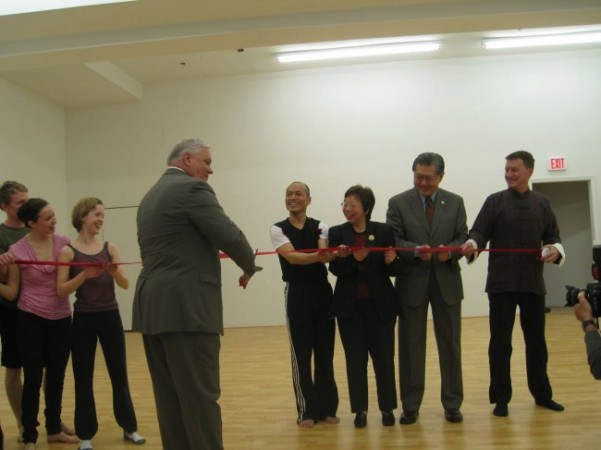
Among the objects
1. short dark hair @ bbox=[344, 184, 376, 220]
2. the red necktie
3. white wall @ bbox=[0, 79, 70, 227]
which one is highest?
white wall @ bbox=[0, 79, 70, 227]

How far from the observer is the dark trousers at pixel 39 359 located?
11.0 ft

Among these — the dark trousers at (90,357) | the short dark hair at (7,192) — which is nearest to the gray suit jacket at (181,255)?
the dark trousers at (90,357)

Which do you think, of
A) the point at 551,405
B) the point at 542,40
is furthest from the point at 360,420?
the point at 542,40

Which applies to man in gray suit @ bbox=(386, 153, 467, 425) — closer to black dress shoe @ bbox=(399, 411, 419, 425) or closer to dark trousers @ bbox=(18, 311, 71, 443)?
black dress shoe @ bbox=(399, 411, 419, 425)

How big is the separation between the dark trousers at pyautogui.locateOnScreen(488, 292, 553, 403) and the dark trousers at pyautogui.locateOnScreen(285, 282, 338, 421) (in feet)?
3.64

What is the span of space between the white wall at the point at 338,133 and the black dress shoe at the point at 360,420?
5.62 meters

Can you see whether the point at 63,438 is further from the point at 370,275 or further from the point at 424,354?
the point at 424,354

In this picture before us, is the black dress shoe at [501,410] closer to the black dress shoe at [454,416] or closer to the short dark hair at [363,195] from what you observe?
the black dress shoe at [454,416]

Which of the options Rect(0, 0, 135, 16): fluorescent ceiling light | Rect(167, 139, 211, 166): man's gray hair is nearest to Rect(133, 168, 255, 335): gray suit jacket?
Rect(167, 139, 211, 166): man's gray hair

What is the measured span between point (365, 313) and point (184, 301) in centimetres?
151

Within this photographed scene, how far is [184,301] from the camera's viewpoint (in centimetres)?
240

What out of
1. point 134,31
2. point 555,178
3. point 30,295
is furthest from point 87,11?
point 555,178

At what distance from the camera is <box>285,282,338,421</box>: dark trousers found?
364cm

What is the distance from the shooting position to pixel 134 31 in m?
5.89
